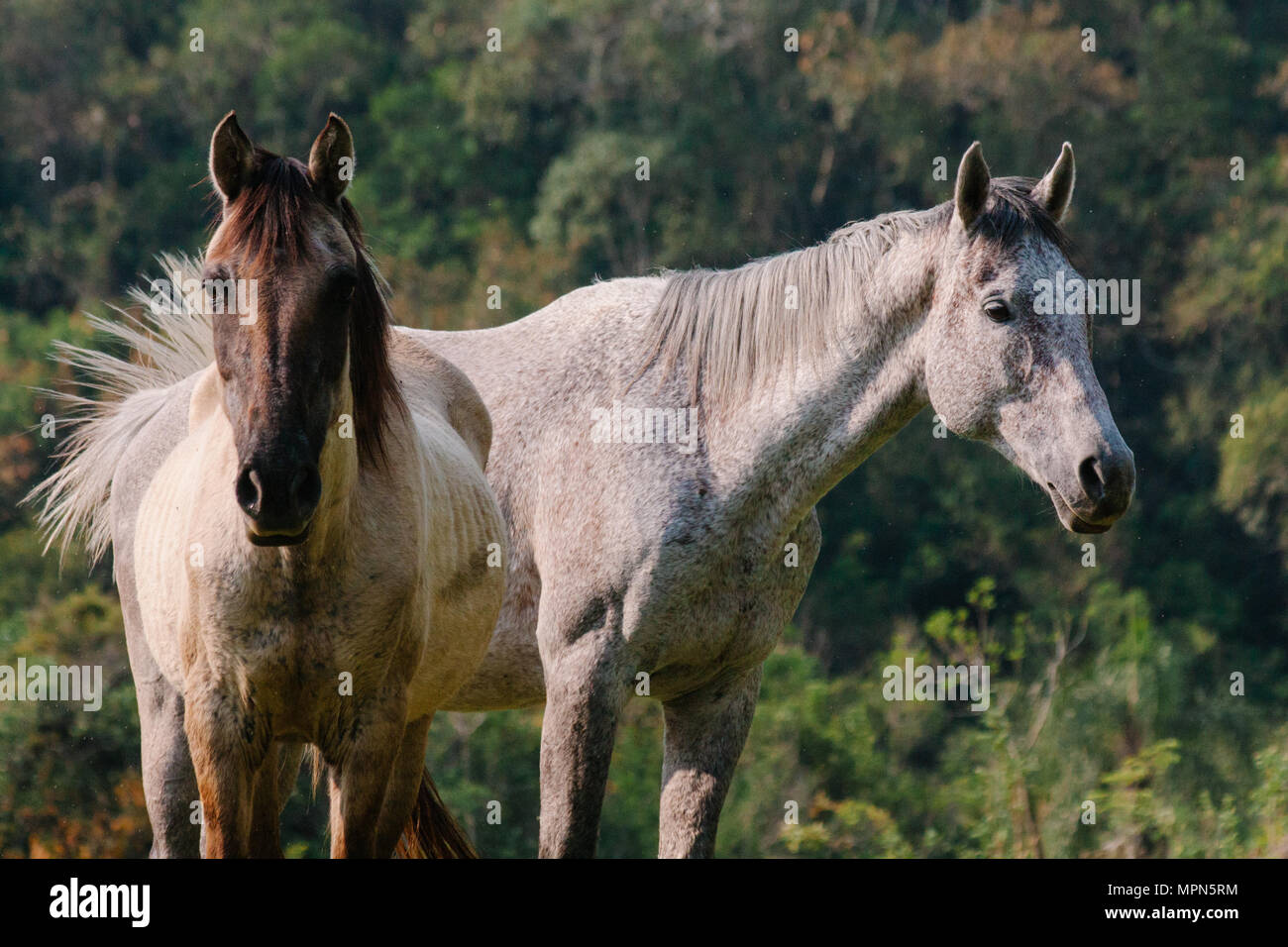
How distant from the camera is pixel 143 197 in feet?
81.1

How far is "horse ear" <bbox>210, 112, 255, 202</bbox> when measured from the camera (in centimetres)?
358

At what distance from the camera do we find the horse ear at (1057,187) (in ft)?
15.6

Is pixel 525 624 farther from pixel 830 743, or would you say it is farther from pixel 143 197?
pixel 143 197

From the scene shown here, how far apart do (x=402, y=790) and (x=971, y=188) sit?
2.39 metres

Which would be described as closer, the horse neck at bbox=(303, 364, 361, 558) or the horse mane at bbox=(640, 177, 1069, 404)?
the horse neck at bbox=(303, 364, 361, 558)

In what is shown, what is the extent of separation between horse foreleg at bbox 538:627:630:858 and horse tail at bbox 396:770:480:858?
0.51 m

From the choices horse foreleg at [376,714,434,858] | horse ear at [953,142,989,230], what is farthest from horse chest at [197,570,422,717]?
horse ear at [953,142,989,230]

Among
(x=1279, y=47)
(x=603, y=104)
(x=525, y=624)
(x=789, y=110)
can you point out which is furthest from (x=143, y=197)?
(x=525, y=624)

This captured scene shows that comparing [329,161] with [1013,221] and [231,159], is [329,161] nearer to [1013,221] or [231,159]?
[231,159]

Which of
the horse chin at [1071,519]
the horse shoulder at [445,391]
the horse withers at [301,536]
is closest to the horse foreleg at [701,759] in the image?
the horse withers at [301,536]

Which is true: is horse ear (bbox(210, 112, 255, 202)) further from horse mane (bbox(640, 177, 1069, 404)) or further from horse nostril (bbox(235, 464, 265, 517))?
horse mane (bbox(640, 177, 1069, 404))

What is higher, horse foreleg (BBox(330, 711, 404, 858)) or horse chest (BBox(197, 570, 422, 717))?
horse chest (BBox(197, 570, 422, 717))

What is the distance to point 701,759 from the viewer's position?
17.1 ft

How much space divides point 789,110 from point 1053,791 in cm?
1684
